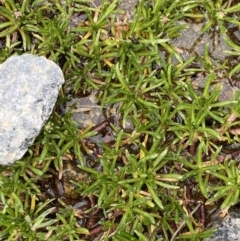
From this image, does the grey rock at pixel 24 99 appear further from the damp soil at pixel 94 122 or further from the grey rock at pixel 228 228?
the grey rock at pixel 228 228

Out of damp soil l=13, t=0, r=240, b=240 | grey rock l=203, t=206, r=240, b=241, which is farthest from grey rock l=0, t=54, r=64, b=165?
grey rock l=203, t=206, r=240, b=241

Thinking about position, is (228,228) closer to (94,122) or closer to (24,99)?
(94,122)

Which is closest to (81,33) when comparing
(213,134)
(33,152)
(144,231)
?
(33,152)

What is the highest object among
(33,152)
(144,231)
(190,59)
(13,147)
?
(190,59)

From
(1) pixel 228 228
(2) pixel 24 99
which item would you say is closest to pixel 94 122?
(2) pixel 24 99

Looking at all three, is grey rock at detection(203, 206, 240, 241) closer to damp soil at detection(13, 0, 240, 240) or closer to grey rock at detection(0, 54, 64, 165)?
damp soil at detection(13, 0, 240, 240)

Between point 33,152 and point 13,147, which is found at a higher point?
point 13,147

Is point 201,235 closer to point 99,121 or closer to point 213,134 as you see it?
point 213,134
